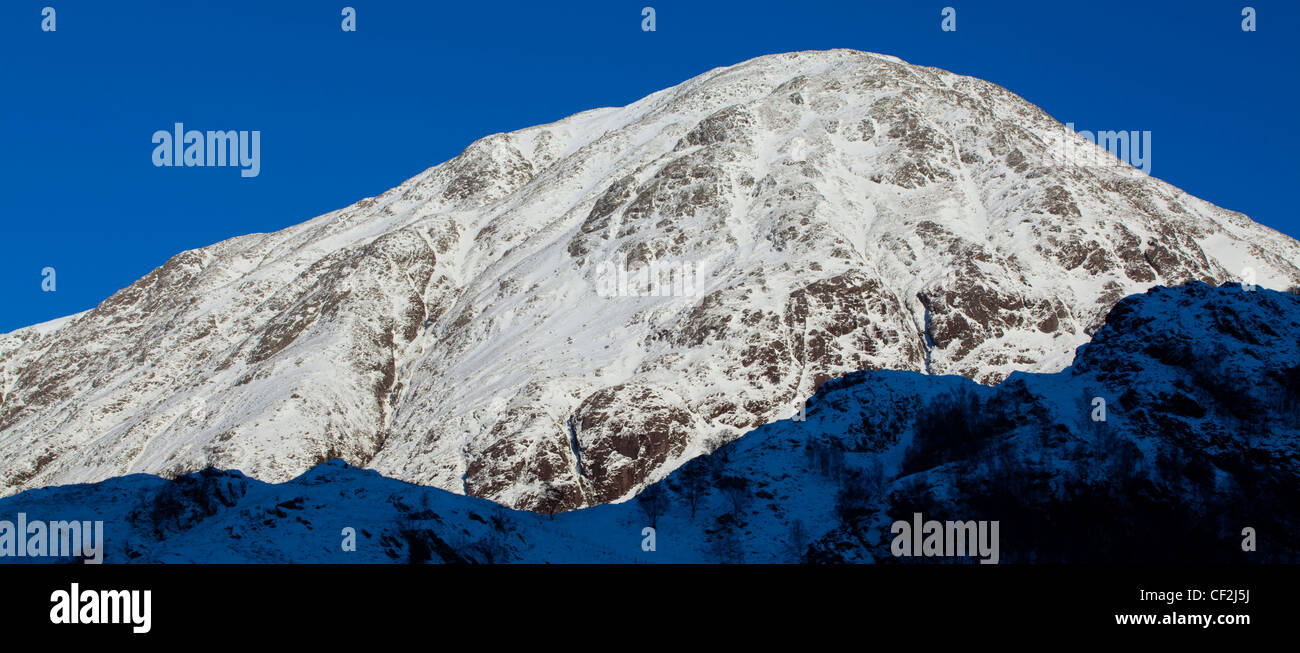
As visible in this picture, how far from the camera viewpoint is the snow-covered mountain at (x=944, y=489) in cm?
7456

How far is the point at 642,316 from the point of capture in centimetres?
15162

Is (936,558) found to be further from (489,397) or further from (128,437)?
(128,437)

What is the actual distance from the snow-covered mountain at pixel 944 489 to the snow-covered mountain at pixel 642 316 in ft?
83.4

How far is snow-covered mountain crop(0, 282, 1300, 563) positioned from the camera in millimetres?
74562

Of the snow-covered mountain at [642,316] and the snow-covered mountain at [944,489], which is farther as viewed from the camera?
the snow-covered mountain at [642,316]

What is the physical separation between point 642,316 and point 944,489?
68.3 m

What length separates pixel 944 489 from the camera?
88.1 meters

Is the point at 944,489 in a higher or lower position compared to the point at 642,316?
lower

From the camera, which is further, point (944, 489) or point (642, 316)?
point (642, 316)

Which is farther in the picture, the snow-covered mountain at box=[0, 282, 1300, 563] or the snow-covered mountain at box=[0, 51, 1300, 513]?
the snow-covered mountain at box=[0, 51, 1300, 513]

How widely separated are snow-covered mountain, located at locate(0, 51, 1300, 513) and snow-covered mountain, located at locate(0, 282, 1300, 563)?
83.4 feet
